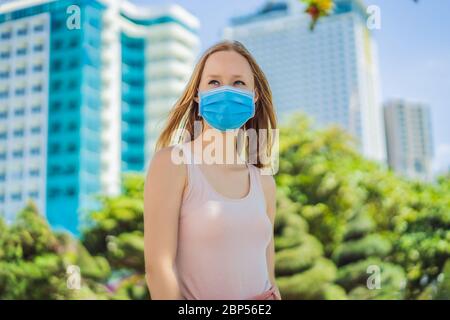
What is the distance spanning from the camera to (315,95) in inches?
195

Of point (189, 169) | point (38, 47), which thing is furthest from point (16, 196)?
point (189, 169)

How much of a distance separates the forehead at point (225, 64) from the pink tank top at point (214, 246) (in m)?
0.17

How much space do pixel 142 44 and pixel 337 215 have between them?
2349mm

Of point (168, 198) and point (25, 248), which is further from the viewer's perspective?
point (25, 248)

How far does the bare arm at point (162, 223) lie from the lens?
82 cm

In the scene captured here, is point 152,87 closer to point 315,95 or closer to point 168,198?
point 315,95

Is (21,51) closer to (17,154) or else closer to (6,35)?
(6,35)

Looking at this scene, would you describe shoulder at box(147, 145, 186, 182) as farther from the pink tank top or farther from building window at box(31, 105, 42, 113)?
building window at box(31, 105, 42, 113)

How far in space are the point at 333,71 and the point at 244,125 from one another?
405 cm

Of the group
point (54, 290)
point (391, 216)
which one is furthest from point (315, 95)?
point (54, 290)

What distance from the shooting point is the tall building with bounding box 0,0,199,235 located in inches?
176

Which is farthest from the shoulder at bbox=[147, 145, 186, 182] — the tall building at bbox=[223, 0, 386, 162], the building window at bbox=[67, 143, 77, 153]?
the building window at bbox=[67, 143, 77, 153]

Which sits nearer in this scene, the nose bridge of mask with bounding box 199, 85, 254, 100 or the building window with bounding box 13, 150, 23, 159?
the nose bridge of mask with bounding box 199, 85, 254, 100
